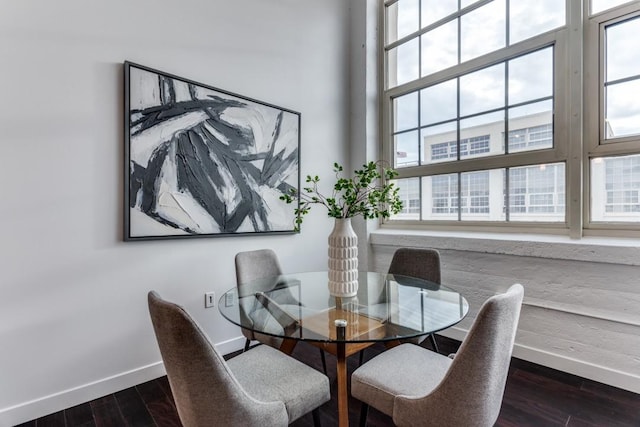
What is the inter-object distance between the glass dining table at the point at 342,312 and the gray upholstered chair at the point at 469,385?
0.19 meters

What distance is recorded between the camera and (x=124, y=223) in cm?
190

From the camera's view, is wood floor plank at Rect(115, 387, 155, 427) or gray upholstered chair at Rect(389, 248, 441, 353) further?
gray upholstered chair at Rect(389, 248, 441, 353)

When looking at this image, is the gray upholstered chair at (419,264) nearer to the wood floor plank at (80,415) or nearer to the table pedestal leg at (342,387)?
the table pedestal leg at (342,387)

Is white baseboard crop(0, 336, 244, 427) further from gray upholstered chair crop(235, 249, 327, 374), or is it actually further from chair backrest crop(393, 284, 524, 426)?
chair backrest crop(393, 284, 524, 426)

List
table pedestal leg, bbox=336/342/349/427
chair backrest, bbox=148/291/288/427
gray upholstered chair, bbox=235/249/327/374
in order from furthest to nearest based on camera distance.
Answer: gray upholstered chair, bbox=235/249/327/374 → table pedestal leg, bbox=336/342/349/427 → chair backrest, bbox=148/291/288/427

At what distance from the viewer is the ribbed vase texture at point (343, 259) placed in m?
1.70

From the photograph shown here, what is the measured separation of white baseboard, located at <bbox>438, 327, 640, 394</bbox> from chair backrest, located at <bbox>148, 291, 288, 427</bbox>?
2.07 m

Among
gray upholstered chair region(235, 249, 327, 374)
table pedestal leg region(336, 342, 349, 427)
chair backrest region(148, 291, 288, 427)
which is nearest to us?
chair backrest region(148, 291, 288, 427)


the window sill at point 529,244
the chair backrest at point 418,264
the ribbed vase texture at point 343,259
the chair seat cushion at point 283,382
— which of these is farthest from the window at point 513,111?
the chair seat cushion at point 283,382

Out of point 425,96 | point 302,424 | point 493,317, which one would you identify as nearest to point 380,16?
point 425,96

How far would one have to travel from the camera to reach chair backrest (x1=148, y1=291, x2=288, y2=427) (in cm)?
90

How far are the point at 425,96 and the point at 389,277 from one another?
6.16ft

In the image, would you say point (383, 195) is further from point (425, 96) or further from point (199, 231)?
point (425, 96)

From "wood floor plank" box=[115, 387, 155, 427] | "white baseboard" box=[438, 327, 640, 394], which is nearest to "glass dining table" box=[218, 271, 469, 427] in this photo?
"wood floor plank" box=[115, 387, 155, 427]
